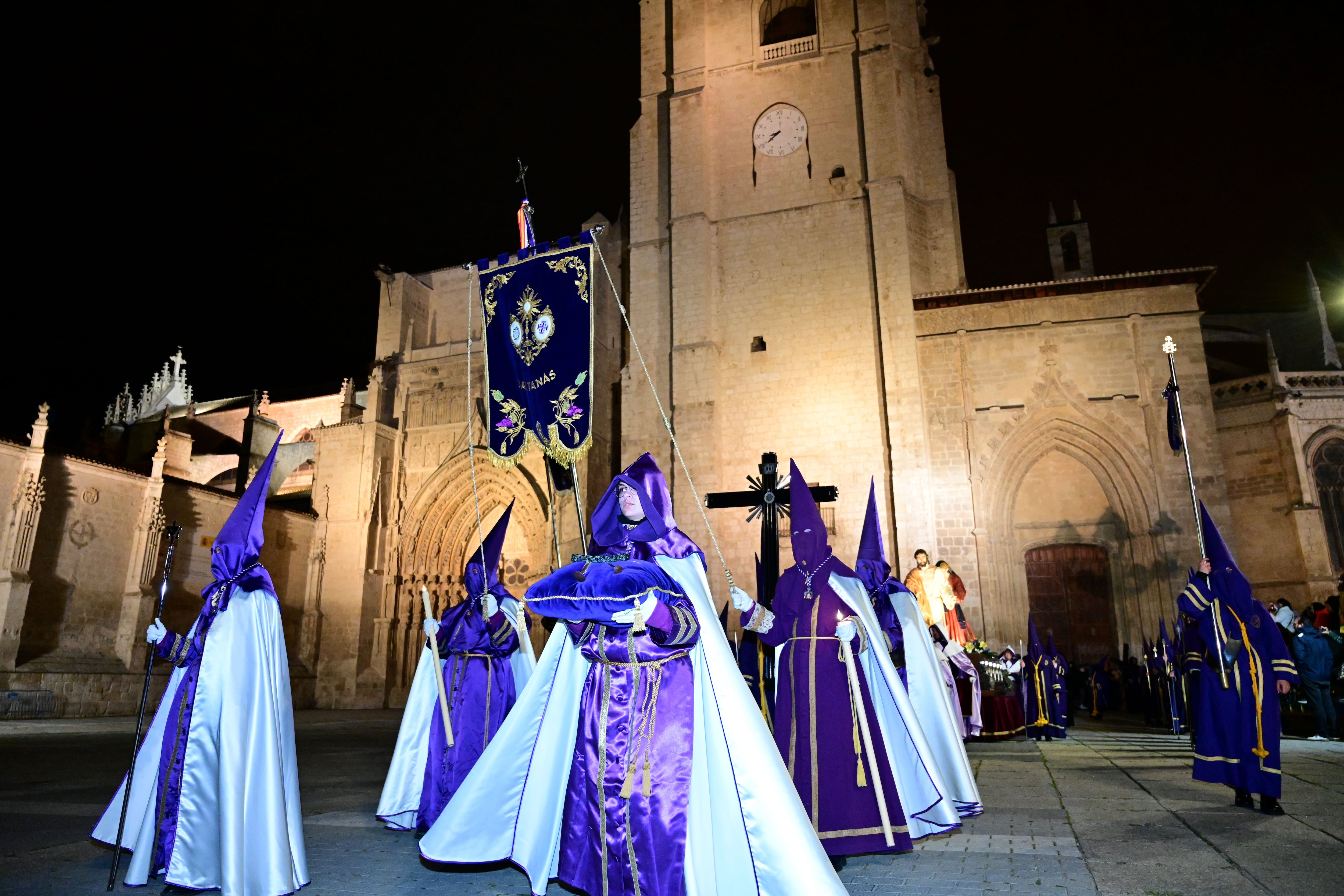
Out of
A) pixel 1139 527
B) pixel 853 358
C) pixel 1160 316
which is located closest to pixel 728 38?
pixel 853 358

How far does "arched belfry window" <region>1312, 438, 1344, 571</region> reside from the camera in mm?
20250

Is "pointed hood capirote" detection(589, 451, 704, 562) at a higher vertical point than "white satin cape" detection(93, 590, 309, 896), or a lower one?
higher

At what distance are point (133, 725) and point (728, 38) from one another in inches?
736

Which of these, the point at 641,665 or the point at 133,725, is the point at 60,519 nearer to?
the point at 133,725

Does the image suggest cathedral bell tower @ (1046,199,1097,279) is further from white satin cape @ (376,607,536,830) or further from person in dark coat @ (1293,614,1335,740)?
white satin cape @ (376,607,536,830)

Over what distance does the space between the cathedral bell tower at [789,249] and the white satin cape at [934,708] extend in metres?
9.00

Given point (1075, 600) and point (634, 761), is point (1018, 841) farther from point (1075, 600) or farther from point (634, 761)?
point (1075, 600)

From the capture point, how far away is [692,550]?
11.1 feet

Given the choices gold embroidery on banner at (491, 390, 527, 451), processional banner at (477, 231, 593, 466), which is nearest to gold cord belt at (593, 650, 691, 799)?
processional banner at (477, 231, 593, 466)

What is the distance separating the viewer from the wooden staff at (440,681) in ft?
13.5

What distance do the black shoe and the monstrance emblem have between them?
18.6 feet

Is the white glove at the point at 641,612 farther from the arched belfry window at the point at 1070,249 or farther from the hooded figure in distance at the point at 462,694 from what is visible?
the arched belfry window at the point at 1070,249

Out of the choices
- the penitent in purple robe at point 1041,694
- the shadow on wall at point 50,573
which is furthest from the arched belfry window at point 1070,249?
the shadow on wall at point 50,573

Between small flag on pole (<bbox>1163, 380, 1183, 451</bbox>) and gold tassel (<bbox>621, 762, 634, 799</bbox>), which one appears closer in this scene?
gold tassel (<bbox>621, 762, 634, 799</bbox>)
